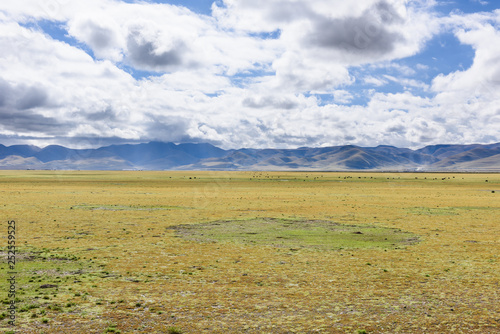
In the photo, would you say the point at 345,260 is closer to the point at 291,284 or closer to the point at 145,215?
the point at 291,284

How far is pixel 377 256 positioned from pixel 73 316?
18.7m

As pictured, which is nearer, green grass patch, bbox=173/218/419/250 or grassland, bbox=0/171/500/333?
grassland, bbox=0/171/500/333

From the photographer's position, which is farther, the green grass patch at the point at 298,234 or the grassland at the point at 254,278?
the green grass patch at the point at 298,234

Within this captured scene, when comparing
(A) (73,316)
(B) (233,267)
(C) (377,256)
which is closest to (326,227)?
(C) (377,256)

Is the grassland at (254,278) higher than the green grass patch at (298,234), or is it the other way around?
the grassland at (254,278)

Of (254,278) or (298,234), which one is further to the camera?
(298,234)

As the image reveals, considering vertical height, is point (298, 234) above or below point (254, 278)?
below

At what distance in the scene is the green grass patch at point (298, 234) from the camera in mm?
28422

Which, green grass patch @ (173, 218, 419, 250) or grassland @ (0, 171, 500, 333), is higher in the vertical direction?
grassland @ (0, 171, 500, 333)

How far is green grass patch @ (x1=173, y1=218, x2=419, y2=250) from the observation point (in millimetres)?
28422

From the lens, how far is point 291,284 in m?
17.8

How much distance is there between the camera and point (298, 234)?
106ft

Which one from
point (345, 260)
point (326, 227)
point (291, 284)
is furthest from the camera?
point (326, 227)

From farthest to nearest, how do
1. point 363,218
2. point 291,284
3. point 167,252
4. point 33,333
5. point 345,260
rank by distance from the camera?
point 363,218 → point 167,252 → point 345,260 → point 291,284 → point 33,333
